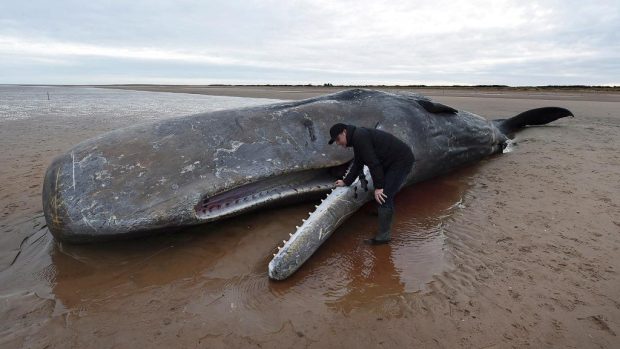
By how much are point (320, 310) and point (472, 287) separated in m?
1.30

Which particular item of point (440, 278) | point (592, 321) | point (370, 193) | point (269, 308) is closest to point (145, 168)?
point (269, 308)

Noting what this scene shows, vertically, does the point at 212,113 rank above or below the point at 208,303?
above

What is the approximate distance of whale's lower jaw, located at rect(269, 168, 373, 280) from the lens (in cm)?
345

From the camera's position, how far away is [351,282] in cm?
344

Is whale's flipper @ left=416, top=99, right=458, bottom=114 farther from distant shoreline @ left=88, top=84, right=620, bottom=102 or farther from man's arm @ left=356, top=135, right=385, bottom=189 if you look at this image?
distant shoreline @ left=88, top=84, right=620, bottom=102

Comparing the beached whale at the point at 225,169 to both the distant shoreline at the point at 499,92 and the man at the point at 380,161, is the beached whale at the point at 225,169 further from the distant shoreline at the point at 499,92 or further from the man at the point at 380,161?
the distant shoreline at the point at 499,92

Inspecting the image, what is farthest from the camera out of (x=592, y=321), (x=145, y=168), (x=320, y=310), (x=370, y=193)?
(x=370, y=193)

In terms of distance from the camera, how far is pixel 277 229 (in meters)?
4.39

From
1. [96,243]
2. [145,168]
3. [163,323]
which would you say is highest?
[145,168]

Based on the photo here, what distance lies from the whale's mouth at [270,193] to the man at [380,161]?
1.92 feet

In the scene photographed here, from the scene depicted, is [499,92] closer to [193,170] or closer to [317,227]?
[317,227]

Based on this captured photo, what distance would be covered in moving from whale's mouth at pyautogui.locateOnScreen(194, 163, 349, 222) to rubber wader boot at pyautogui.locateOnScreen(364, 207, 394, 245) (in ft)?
3.10

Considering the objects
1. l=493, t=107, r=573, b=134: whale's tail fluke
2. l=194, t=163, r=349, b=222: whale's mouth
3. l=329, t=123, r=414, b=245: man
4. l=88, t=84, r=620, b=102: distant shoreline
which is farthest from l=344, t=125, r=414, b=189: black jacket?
l=88, t=84, r=620, b=102: distant shoreline

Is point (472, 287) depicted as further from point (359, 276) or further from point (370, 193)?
point (370, 193)
